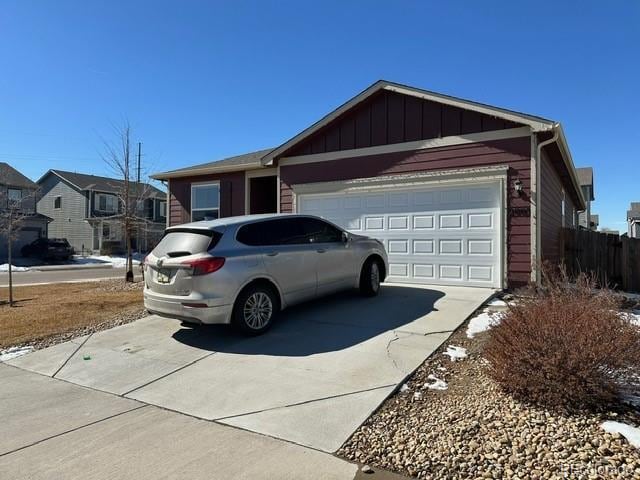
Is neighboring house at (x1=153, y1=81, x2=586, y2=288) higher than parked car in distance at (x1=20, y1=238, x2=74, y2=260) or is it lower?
higher

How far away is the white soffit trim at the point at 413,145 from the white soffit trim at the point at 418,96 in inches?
10.6

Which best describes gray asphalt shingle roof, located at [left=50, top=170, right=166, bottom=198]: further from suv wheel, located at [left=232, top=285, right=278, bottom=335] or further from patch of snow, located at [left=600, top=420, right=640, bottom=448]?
patch of snow, located at [left=600, top=420, right=640, bottom=448]

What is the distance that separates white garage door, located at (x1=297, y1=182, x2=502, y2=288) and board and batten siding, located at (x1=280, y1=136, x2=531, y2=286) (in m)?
0.32

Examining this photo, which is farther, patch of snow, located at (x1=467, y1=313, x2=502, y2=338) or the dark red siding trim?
the dark red siding trim

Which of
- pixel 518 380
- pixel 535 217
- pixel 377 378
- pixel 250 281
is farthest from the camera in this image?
pixel 535 217

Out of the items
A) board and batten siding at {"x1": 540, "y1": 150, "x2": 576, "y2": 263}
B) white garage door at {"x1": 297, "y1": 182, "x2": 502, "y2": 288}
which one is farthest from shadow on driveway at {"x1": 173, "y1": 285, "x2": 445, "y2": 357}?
board and batten siding at {"x1": 540, "y1": 150, "x2": 576, "y2": 263}

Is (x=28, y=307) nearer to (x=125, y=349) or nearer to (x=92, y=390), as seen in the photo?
(x=125, y=349)

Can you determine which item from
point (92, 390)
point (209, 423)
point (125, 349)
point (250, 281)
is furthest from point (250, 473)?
point (125, 349)

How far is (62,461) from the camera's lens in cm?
324

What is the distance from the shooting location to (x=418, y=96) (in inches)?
388

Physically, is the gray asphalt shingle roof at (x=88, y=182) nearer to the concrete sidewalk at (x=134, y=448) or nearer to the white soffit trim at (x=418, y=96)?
the white soffit trim at (x=418, y=96)

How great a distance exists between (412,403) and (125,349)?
418 cm

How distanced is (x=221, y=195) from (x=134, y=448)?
36.6 ft

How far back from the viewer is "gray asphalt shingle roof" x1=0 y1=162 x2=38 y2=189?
108 ft
